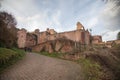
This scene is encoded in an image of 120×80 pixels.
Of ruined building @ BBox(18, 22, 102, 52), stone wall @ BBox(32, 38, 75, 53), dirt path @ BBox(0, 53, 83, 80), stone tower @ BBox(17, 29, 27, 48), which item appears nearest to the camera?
dirt path @ BBox(0, 53, 83, 80)

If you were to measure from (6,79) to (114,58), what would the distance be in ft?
31.5

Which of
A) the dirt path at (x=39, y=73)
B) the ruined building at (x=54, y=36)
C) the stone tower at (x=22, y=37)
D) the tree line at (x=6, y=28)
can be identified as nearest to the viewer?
the dirt path at (x=39, y=73)

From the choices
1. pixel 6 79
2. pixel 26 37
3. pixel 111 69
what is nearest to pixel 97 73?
pixel 111 69

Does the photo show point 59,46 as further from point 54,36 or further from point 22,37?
point 22,37

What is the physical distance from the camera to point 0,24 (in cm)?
1675

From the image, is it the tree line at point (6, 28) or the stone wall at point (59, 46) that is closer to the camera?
the tree line at point (6, 28)

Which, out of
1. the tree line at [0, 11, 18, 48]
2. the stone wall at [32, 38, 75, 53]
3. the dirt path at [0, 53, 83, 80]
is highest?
the tree line at [0, 11, 18, 48]

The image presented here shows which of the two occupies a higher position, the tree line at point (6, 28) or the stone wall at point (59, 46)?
the tree line at point (6, 28)

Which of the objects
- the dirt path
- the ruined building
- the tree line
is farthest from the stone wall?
the dirt path

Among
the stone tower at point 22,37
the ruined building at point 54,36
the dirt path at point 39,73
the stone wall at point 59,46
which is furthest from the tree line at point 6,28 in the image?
the stone tower at point 22,37

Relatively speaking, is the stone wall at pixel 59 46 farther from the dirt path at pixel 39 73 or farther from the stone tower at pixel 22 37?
the dirt path at pixel 39 73

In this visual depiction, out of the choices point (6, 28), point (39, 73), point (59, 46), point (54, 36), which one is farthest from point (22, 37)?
point (39, 73)

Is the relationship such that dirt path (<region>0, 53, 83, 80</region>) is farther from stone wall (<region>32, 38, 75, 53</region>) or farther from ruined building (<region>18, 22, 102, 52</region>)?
ruined building (<region>18, 22, 102, 52</region>)

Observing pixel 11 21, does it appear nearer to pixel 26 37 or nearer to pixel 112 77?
pixel 112 77
